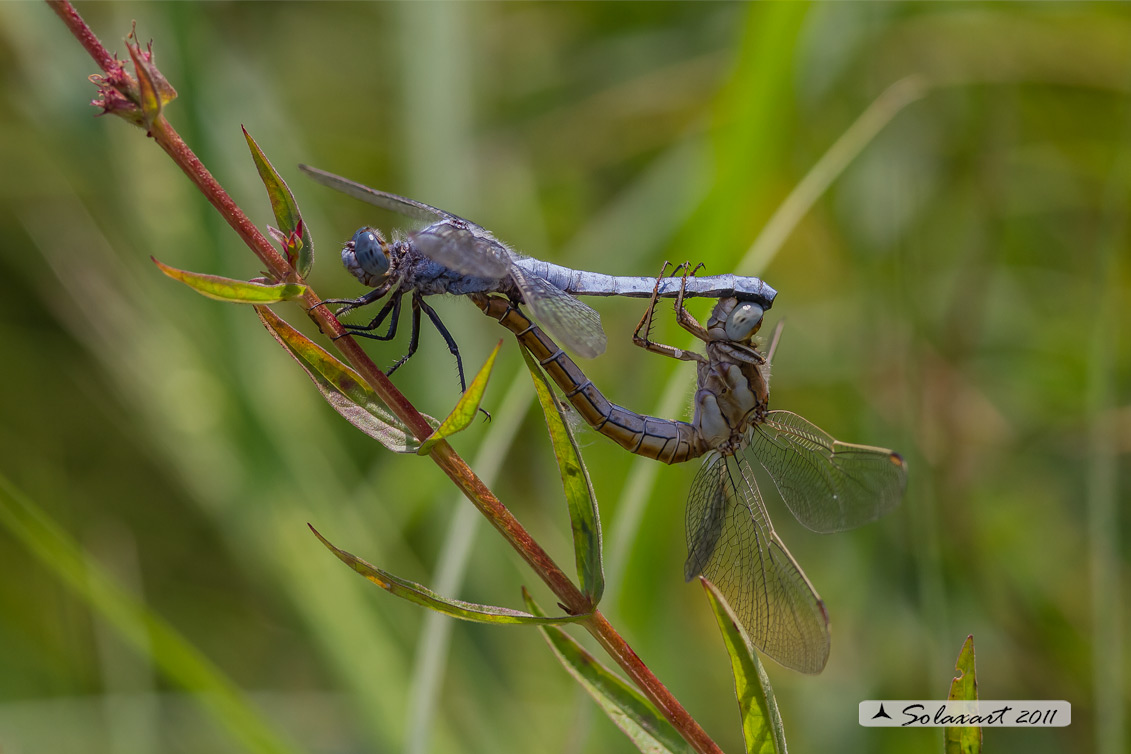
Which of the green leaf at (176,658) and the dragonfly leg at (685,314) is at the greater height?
the dragonfly leg at (685,314)

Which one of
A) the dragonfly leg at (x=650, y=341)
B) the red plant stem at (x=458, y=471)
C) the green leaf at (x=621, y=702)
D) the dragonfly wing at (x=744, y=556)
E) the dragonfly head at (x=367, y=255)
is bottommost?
the green leaf at (x=621, y=702)

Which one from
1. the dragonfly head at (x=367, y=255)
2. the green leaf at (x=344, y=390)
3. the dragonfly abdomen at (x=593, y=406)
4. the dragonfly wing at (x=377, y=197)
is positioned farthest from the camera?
the dragonfly abdomen at (x=593, y=406)

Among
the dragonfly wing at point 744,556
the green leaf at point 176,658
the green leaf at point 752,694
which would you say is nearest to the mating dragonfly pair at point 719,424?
the dragonfly wing at point 744,556

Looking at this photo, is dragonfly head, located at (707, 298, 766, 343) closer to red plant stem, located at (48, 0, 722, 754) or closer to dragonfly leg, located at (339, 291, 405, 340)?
dragonfly leg, located at (339, 291, 405, 340)

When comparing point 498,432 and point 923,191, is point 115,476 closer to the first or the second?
point 498,432

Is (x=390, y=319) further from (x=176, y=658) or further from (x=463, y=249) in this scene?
(x=176, y=658)

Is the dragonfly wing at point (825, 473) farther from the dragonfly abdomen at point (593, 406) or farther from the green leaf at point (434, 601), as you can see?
the green leaf at point (434, 601)

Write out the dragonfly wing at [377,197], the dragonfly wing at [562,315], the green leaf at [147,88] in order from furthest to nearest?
the dragonfly wing at [562,315] → the dragonfly wing at [377,197] → the green leaf at [147,88]
